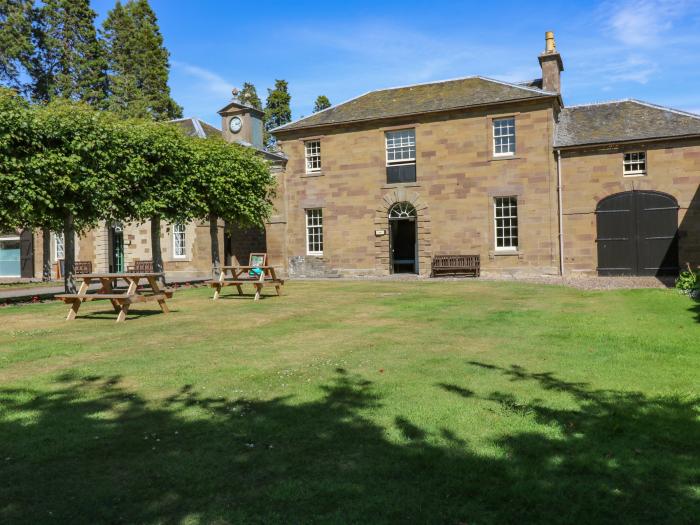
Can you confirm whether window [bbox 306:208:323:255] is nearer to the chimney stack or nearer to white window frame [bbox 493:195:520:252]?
white window frame [bbox 493:195:520:252]

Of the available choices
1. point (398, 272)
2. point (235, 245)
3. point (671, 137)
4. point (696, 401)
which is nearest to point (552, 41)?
point (671, 137)

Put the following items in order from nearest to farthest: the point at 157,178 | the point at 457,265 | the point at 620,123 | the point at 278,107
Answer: the point at 157,178, the point at 620,123, the point at 457,265, the point at 278,107

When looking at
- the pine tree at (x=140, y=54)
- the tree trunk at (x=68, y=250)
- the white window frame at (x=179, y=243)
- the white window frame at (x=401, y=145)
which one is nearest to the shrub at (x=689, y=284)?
the white window frame at (x=401, y=145)

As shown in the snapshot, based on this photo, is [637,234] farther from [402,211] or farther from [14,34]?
[14,34]

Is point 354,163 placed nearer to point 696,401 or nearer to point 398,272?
point 398,272

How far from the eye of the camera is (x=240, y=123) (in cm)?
3216

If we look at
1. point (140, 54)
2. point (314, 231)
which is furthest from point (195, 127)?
point (140, 54)

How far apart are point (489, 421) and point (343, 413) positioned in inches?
47.3

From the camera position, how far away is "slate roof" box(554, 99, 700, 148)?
2214 centimetres

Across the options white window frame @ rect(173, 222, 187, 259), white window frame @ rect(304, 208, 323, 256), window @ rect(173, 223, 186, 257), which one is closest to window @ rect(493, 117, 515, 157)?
white window frame @ rect(304, 208, 323, 256)

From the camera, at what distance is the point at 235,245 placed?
3244cm

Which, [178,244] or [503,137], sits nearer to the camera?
[503,137]

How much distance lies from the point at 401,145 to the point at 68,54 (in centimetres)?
3139

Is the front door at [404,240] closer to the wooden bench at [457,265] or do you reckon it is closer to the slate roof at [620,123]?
the wooden bench at [457,265]
